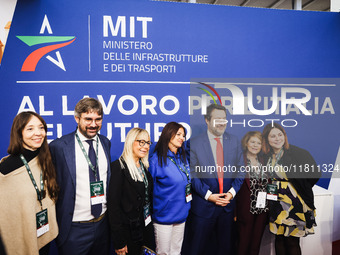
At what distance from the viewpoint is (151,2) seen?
8.23 feet

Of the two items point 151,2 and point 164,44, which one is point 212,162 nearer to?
point 164,44

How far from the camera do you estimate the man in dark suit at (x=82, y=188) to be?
5.88 ft

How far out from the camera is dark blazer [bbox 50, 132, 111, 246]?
1784 mm

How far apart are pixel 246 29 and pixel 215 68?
2.02 ft

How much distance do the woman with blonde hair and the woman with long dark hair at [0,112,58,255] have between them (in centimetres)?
49

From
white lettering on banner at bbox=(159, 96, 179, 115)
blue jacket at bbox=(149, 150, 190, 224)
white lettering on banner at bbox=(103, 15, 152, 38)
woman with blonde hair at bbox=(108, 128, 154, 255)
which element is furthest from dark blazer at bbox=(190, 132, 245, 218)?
white lettering on banner at bbox=(103, 15, 152, 38)

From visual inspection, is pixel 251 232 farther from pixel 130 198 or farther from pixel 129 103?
pixel 129 103

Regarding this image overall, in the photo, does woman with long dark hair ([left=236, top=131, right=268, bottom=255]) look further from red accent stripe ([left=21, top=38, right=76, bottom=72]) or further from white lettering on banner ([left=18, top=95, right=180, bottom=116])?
red accent stripe ([left=21, top=38, right=76, bottom=72])

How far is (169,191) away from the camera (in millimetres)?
2027

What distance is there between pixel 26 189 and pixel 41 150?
30 centimetres

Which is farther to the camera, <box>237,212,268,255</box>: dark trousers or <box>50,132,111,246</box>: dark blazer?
<box>237,212,268,255</box>: dark trousers

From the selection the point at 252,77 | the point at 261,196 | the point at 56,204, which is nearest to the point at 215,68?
the point at 252,77

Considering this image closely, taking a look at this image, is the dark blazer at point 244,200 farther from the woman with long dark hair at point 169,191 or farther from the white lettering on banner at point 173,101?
the white lettering on banner at point 173,101

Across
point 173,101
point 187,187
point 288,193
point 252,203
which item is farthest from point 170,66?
point 288,193
